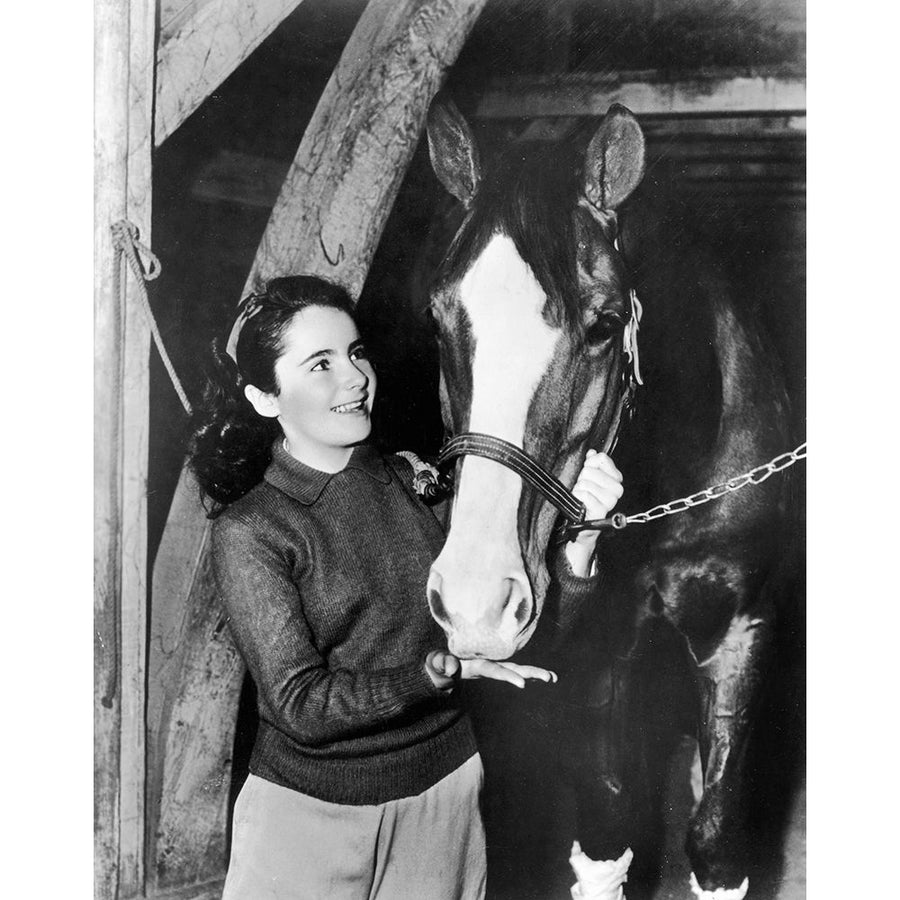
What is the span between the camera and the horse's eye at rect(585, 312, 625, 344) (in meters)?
1.41

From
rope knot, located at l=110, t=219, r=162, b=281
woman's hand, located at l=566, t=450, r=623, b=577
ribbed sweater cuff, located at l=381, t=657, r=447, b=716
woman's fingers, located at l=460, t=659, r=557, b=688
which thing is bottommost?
ribbed sweater cuff, located at l=381, t=657, r=447, b=716

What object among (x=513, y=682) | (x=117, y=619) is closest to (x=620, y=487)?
(x=513, y=682)

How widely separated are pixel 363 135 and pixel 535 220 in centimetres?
29

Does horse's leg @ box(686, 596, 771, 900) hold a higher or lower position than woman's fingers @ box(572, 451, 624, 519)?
lower

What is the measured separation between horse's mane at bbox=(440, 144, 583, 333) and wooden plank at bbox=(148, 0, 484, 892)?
0.44 feet

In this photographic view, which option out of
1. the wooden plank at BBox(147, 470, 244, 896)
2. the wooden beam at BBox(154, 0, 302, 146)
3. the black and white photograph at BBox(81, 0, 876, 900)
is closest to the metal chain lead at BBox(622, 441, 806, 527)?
the black and white photograph at BBox(81, 0, 876, 900)

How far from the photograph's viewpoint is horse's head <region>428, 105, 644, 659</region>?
1384 mm

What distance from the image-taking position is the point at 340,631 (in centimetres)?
142

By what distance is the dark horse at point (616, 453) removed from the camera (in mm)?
1390

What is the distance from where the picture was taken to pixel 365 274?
149 cm

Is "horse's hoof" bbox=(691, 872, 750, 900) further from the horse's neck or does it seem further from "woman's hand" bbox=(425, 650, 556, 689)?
the horse's neck

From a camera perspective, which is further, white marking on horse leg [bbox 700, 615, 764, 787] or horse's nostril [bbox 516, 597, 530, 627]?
white marking on horse leg [bbox 700, 615, 764, 787]

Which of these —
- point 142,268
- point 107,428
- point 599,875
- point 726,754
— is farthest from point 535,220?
point 599,875

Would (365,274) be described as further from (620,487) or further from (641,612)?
(641,612)
